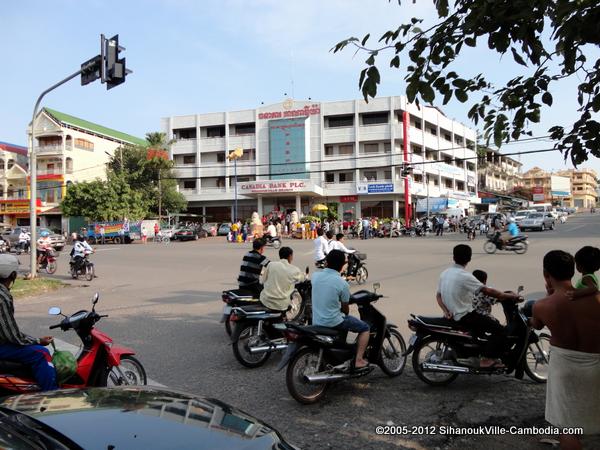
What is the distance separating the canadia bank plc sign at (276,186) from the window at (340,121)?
927cm

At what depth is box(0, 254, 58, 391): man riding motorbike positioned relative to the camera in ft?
12.6

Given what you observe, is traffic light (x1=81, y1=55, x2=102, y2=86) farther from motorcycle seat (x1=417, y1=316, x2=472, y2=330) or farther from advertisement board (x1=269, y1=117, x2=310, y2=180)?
advertisement board (x1=269, y1=117, x2=310, y2=180)

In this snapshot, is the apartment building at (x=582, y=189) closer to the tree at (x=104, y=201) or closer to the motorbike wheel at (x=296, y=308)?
the tree at (x=104, y=201)

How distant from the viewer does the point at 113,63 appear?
11.2 meters

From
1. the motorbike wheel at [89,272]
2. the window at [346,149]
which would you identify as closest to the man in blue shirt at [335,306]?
the motorbike wheel at [89,272]

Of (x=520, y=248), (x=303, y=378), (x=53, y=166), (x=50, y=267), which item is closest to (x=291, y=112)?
(x=53, y=166)

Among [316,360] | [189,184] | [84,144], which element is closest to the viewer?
[316,360]

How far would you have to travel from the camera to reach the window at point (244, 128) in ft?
193

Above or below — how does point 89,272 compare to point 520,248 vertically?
below

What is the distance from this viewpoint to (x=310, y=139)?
55.5 metres

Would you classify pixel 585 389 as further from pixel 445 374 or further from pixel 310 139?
pixel 310 139

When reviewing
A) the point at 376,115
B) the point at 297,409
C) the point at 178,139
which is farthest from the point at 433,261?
the point at 178,139

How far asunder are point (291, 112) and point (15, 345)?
177ft

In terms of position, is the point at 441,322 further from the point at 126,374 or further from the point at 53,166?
the point at 53,166
